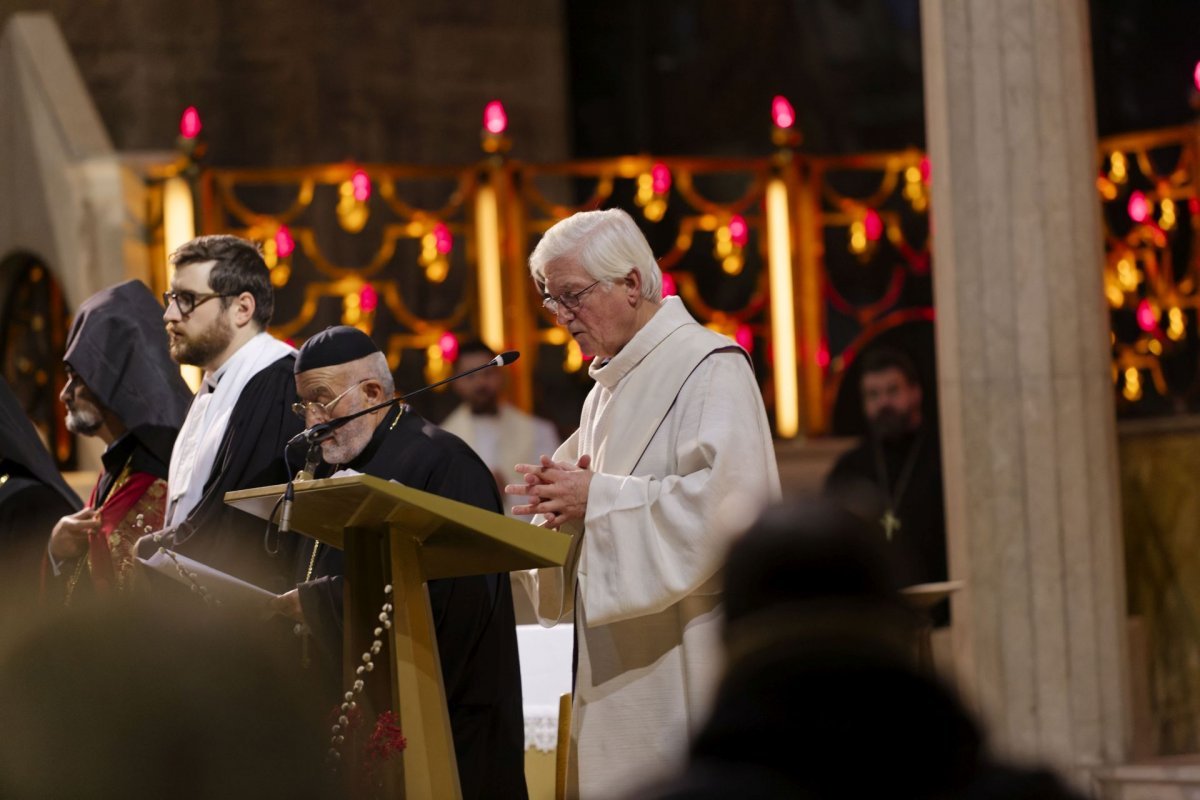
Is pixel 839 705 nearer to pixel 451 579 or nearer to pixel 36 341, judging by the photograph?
pixel 451 579

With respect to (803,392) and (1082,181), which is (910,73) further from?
(1082,181)

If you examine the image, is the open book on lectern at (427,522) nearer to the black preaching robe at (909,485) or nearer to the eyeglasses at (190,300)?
the eyeglasses at (190,300)

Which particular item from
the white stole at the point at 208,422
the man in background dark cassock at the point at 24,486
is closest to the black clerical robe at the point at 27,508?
the man in background dark cassock at the point at 24,486

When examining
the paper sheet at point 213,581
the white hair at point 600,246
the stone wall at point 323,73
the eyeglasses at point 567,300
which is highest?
the stone wall at point 323,73

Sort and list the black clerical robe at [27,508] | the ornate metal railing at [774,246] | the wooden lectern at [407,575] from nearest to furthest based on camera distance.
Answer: the wooden lectern at [407,575]
the black clerical robe at [27,508]
the ornate metal railing at [774,246]

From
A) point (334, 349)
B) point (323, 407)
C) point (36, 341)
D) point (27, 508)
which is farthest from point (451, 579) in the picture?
point (36, 341)

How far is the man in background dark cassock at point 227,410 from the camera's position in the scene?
17.0 feet

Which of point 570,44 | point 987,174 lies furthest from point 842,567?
point 570,44

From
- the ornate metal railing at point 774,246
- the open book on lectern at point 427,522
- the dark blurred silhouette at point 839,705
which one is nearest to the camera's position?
the dark blurred silhouette at point 839,705

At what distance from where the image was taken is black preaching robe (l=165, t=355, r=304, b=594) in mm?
5105

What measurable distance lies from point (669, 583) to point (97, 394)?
2.71 metres

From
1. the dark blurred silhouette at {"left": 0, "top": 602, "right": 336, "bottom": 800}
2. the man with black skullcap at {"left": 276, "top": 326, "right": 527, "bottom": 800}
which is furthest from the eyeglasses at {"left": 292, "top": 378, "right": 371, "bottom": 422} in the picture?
the dark blurred silhouette at {"left": 0, "top": 602, "right": 336, "bottom": 800}

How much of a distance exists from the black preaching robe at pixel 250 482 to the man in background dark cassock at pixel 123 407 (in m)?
0.71

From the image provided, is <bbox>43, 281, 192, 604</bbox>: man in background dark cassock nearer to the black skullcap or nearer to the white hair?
the black skullcap
